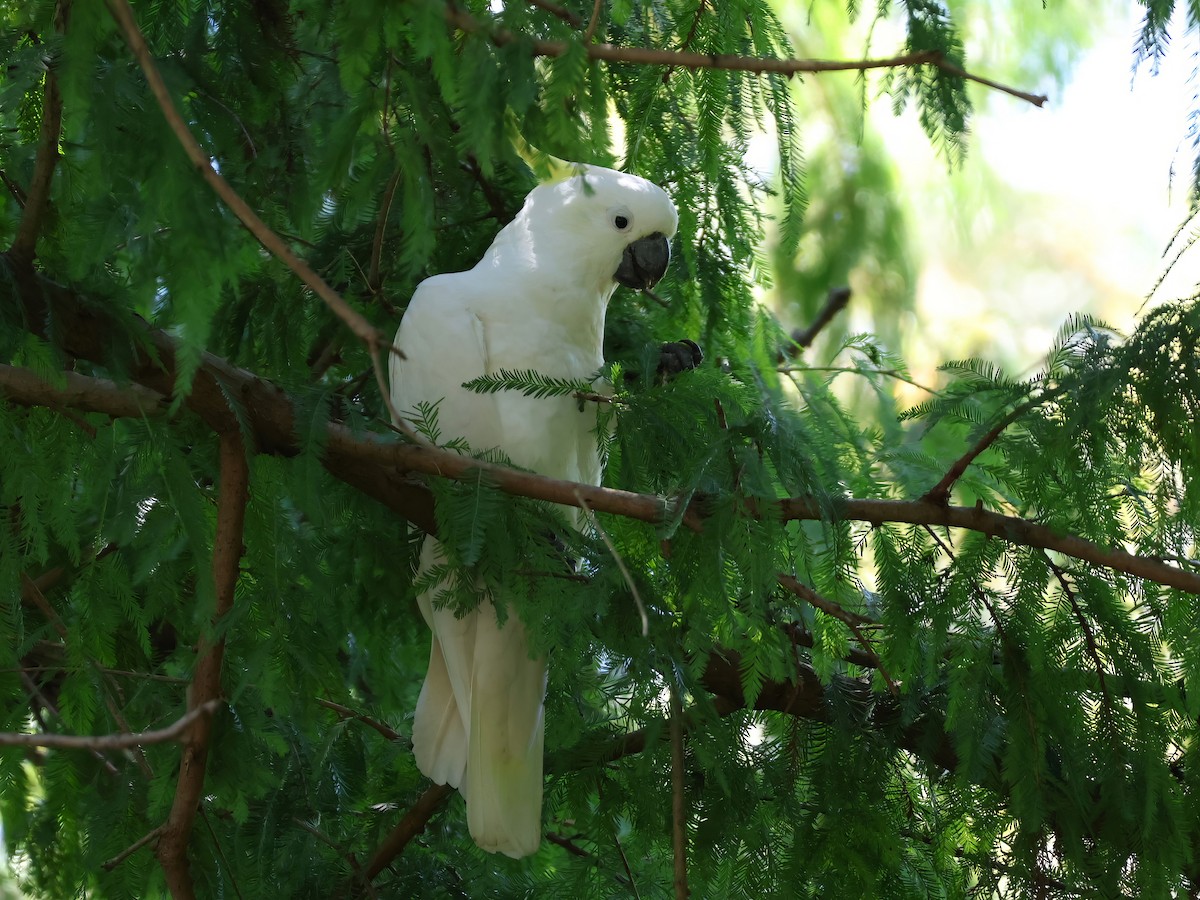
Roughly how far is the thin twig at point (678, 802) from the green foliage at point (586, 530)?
6cm

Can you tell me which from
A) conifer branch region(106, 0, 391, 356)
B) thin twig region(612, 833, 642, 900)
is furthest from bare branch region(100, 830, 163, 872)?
conifer branch region(106, 0, 391, 356)

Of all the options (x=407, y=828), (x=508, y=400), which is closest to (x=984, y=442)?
(x=508, y=400)

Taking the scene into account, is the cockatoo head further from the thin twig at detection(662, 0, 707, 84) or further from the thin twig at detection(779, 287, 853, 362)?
the thin twig at detection(779, 287, 853, 362)

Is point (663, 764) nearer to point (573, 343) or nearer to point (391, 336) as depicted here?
point (573, 343)

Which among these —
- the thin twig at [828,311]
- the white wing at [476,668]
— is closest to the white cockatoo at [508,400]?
the white wing at [476,668]

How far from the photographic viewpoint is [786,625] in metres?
2.49

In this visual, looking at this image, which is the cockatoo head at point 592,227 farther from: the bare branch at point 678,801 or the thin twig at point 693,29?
the bare branch at point 678,801

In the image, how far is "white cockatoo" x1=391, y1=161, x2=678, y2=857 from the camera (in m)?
2.66

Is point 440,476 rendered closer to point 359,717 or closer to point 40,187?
point 40,187

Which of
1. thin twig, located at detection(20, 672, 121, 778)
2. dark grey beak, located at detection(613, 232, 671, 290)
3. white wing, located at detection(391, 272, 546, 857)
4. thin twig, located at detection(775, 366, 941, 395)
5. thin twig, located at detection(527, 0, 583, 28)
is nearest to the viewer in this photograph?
thin twig, located at detection(527, 0, 583, 28)

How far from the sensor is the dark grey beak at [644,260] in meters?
2.90

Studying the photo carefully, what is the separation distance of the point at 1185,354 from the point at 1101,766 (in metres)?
0.90

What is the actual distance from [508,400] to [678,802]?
98 centimetres

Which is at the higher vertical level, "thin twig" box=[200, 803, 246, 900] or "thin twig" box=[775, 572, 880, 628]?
"thin twig" box=[775, 572, 880, 628]
